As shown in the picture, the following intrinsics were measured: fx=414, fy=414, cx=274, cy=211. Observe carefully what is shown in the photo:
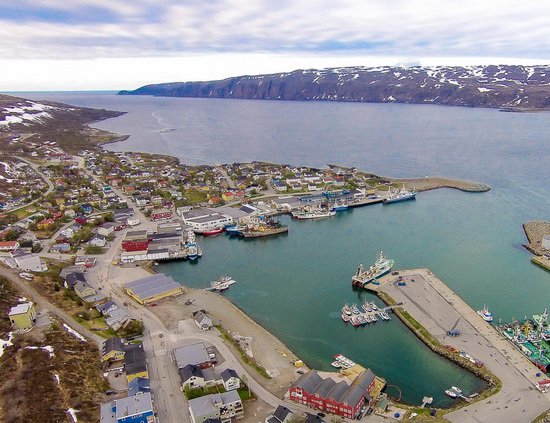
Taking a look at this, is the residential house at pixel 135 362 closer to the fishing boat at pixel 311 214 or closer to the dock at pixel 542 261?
the fishing boat at pixel 311 214

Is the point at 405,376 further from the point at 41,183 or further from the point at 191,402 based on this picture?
the point at 41,183

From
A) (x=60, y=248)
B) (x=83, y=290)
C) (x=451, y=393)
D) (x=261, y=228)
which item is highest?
(x=261, y=228)

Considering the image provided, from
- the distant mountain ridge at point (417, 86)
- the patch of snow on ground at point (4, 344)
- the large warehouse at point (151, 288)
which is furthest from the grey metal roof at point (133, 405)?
the distant mountain ridge at point (417, 86)

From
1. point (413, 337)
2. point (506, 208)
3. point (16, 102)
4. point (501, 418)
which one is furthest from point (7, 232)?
point (16, 102)

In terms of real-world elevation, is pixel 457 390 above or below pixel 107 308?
below

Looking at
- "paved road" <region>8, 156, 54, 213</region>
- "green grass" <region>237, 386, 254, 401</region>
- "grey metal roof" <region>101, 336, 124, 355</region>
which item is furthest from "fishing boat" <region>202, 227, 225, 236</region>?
"green grass" <region>237, 386, 254, 401</region>

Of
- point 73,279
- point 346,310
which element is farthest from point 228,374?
point 73,279

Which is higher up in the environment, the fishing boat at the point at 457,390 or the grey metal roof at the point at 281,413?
the grey metal roof at the point at 281,413

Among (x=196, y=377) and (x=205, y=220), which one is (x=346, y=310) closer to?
(x=196, y=377)

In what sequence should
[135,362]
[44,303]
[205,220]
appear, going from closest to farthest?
[135,362]
[44,303]
[205,220]
